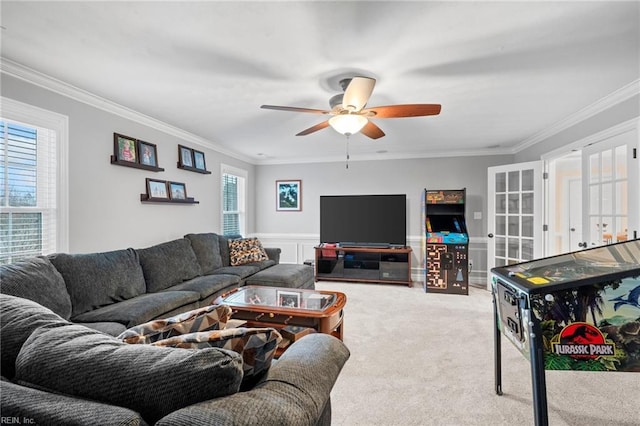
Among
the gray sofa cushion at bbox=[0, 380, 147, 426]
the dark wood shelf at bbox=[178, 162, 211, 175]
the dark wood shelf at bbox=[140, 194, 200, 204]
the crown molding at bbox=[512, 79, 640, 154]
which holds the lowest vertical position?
the gray sofa cushion at bbox=[0, 380, 147, 426]

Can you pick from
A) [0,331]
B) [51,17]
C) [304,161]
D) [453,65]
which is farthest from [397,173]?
[0,331]

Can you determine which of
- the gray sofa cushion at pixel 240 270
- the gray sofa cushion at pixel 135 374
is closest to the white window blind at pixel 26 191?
the gray sofa cushion at pixel 240 270

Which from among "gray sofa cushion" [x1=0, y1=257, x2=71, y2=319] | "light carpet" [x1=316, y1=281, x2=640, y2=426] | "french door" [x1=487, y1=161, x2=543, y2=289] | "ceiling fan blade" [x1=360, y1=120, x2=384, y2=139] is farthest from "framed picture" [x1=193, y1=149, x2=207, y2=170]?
"french door" [x1=487, y1=161, x2=543, y2=289]

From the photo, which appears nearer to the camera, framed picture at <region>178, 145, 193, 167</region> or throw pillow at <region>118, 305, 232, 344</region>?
throw pillow at <region>118, 305, 232, 344</region>

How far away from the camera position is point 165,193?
3.85m

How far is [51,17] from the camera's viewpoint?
5.67 feet

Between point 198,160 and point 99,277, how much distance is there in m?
2.38

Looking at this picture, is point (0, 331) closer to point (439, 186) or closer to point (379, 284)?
point (379, 284)

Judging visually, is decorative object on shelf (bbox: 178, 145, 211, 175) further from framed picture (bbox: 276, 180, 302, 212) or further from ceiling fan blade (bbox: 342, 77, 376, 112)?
ceiling fan blade (bbox: 342, 77, 376, 112)

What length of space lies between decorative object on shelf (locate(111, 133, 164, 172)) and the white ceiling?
368 millimetres

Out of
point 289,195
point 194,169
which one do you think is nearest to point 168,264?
point 194,169

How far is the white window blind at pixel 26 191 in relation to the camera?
7.63ft

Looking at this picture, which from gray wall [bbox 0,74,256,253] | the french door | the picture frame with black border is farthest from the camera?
the picture frame with black border

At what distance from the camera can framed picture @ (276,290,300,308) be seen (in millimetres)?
2634
